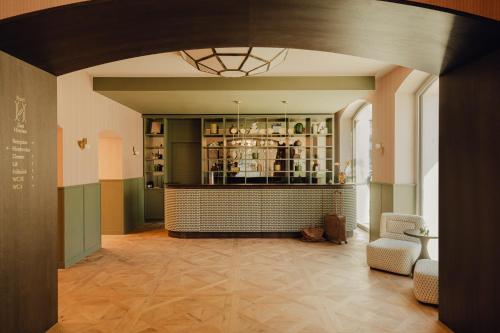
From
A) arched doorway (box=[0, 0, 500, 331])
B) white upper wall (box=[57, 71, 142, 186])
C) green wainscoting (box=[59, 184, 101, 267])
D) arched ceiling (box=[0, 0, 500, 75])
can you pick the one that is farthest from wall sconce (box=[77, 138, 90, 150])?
arched ceiling (box=[0, 0, 500, 75])

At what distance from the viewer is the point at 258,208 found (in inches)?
276

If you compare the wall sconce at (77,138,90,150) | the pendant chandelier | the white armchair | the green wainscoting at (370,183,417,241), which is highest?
the pendant chandelier

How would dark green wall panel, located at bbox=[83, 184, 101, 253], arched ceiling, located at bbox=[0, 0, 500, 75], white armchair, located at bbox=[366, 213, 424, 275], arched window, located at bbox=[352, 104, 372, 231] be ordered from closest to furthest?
1. arched ceiling, located at bbox=[0, 0, 500, 75]
2. white armchair, located at bbox=[366, 213, 424, 275]
3. dark green wall panel, located at bbox=[83, 184, 101, 253]
4. arched window, located at bbox=[352, 104, 372, 231]

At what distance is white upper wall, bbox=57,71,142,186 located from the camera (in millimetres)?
5297

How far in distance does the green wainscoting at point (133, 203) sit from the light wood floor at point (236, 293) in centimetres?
174

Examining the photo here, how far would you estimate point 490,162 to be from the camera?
97.0 inches

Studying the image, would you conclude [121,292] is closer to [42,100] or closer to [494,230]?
[42,100]

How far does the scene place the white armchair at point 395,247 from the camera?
4.58 meters

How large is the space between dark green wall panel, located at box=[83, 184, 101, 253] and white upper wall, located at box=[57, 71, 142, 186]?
0.58 ft

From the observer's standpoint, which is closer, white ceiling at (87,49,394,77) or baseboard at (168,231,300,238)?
white ceiling at (87,49,394,77)

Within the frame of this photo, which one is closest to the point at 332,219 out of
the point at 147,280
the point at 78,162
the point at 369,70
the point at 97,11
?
the point at 369,70

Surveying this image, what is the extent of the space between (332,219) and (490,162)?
4329 mm

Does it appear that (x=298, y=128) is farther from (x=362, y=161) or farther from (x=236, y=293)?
(x=236, y=293)

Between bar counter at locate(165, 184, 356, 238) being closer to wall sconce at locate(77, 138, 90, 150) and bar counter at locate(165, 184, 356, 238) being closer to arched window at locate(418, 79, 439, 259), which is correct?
arched window at locate(418, 79, 439, 259)
